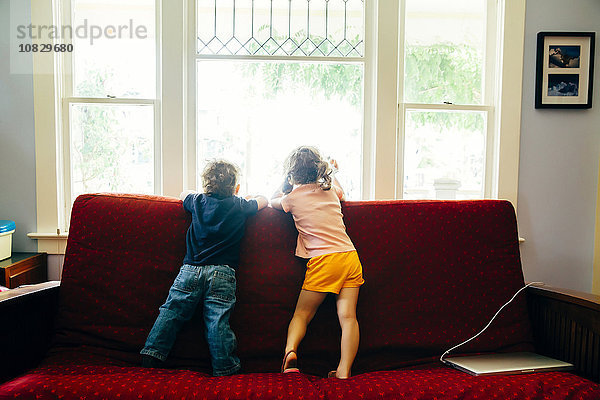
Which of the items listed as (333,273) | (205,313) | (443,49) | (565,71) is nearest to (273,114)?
(443,49)

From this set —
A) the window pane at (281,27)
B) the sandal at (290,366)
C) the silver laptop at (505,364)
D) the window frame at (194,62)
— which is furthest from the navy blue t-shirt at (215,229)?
the window pane at (281,27)

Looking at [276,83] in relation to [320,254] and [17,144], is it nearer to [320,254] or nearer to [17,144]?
[320,254]

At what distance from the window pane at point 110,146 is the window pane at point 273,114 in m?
0.32

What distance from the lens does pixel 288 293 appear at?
5.65ft

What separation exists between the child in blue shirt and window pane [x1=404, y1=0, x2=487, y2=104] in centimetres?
131

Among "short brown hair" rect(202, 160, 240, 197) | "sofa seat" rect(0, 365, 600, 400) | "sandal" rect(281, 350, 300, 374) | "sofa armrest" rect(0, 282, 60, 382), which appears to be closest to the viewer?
"sofa seat" rect(0, 365, 600, 400)

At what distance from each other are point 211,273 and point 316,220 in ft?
1.53

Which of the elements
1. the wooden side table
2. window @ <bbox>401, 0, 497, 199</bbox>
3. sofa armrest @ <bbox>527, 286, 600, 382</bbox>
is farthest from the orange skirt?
the wooden side table

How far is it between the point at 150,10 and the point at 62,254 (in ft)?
4.79

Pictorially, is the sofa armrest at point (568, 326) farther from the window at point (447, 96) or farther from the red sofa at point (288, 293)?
the window at point (447, 96)

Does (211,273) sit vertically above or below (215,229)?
below

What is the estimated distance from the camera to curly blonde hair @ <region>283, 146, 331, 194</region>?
1.88 meters

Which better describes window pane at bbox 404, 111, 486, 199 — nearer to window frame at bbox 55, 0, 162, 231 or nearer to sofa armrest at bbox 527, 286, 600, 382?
sofa armrest at bbox 527, 286, 600, 382

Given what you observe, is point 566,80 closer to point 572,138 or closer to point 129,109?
point 572,138
